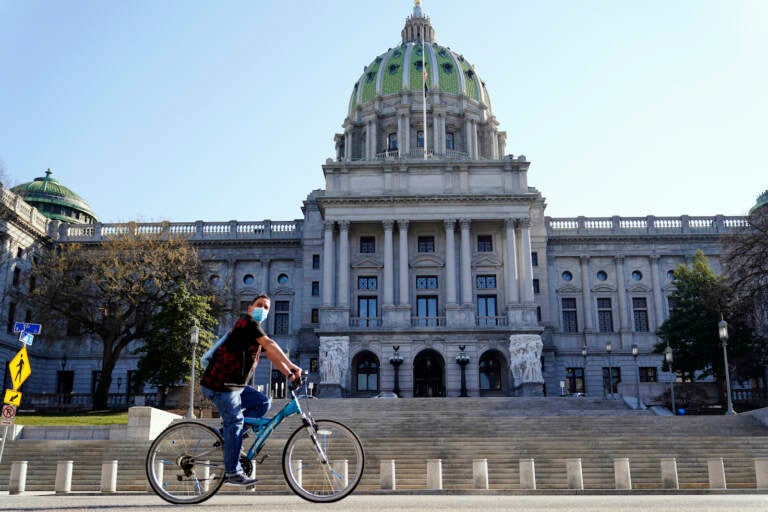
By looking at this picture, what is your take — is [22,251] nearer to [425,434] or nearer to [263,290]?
[263,290]

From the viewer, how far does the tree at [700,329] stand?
48.6m

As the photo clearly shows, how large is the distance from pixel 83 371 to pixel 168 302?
2298 cm

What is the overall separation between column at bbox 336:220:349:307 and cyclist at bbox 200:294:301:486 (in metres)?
47.3

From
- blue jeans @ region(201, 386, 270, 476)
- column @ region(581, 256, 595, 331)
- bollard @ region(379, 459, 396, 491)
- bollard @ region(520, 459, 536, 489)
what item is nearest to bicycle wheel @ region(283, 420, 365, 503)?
blue jeans @ region(201, 386, 270, 476)

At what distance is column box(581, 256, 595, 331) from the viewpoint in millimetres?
64062

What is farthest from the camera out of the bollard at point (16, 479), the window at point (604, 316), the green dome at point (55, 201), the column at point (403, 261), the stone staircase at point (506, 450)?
the green dome at point (55, 201)

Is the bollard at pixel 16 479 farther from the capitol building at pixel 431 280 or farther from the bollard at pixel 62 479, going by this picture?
the capitol building at pixel 431 280

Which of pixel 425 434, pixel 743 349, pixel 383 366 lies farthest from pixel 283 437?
pixel 743 349

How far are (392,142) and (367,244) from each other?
2732 cm

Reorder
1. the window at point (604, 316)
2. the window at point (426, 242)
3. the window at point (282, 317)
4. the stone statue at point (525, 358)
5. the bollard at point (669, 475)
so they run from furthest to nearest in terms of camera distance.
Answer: the window at point (604, 316)
the window at point (282, 317)
the window at point (426, 242)
the stone statue at point (525, 358)
the bollard at point (669, 475)

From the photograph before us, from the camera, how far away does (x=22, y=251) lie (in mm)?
58719

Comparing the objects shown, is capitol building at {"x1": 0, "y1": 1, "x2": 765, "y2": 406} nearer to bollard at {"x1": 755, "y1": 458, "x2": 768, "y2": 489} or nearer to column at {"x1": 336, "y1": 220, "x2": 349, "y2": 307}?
column at {"x1": 336, "y1": 220, "x2": 349, "y2": 307}

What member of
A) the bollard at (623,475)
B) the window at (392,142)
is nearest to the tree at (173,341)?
the bollard at (623,475)

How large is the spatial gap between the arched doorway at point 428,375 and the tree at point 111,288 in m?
16.7
